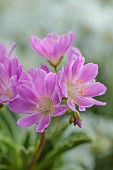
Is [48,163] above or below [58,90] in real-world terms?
below

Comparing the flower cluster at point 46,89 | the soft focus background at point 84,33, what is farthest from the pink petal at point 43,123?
the soft focus background at point 84,33

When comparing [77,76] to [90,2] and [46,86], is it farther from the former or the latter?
[90,2]

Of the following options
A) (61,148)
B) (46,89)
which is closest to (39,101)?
(46,89)

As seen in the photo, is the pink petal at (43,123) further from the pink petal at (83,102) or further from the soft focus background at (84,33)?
the soft focus background at (84,33)

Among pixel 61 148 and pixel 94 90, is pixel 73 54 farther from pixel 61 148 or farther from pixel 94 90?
pixel 61 148

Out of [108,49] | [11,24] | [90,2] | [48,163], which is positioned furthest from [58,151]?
[90,2]

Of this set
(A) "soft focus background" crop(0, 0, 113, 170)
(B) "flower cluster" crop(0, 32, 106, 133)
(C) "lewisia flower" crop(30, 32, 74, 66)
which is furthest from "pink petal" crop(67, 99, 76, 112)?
(A) "soft focus background" crop(0, 0, 113, 170)

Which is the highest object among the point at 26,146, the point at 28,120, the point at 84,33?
the point at 28,120
